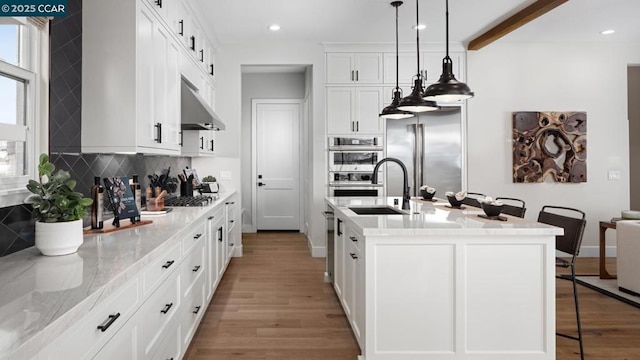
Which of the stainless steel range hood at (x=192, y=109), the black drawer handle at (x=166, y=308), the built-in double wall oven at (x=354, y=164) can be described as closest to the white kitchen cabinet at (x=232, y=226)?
the stainless steel range hood at (x=192, y=109)

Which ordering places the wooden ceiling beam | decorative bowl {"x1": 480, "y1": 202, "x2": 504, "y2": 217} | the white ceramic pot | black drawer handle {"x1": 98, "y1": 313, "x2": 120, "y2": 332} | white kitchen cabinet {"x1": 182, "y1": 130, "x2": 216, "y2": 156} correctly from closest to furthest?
black drawer handle {"x1": 98, "y1": 313, "x2": 120, "y2": 332}
the white ceramic pot
decorative bowl {"x1": 480, "y1": 202, "x2": 504, "y2": 217}
the wooden ceiling beam
white kitchen cabinet {"x1": 182, "y1": 130, "x2": 216, "y2": 156}

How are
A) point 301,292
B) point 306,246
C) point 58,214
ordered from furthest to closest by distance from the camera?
1. point 306,246
2. point 301,292
3. point 58,214

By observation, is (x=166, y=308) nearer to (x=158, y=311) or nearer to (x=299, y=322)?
(x=158, y=311)

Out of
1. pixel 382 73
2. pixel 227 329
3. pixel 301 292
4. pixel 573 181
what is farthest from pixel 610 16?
pixel 227 329

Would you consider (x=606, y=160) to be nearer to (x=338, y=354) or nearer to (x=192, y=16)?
(x=338, y=354)

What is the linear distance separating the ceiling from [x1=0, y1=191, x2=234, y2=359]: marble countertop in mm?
2896

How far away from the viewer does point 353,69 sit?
17.3ft

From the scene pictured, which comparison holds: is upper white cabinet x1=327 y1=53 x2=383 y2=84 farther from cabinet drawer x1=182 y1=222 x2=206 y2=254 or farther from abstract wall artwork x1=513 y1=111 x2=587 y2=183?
cabinet drawer x1=182 y1=222 x2=206 y2=254

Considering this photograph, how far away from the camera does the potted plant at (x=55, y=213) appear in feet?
4.90

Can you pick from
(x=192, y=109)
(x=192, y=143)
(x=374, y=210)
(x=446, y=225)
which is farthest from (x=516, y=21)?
(x=192, y=143)

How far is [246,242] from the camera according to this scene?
20.5ft

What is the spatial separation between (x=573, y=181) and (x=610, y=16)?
207 centimetres

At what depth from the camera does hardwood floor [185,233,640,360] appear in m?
2.55

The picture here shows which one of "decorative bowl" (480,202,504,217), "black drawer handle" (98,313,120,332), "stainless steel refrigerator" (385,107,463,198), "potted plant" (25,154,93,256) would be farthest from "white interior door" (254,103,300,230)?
"black drawer handle" (98,313,120,332)
